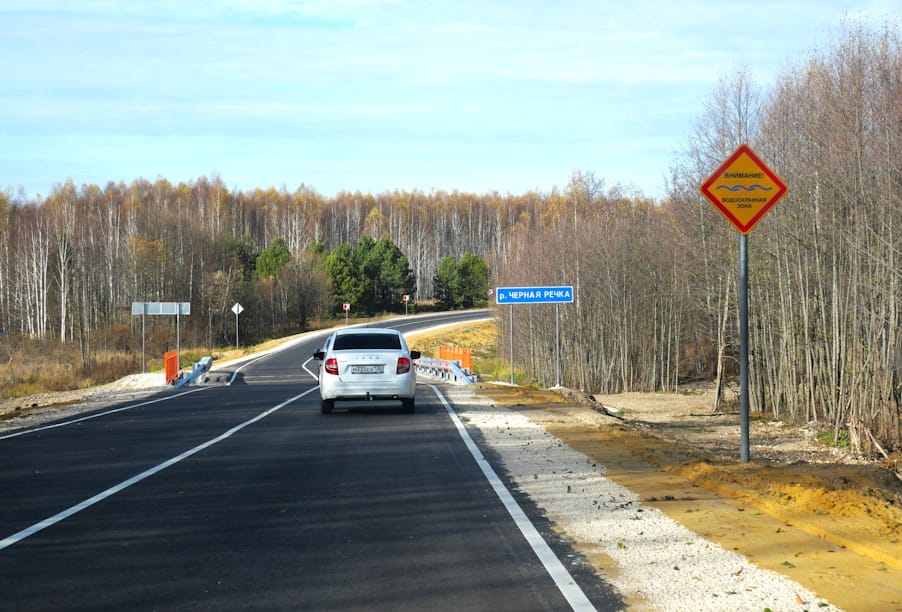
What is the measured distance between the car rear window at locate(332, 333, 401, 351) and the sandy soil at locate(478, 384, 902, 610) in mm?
4403

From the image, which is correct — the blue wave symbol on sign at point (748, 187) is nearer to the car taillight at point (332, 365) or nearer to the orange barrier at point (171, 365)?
the car taillight at point (332, 365)

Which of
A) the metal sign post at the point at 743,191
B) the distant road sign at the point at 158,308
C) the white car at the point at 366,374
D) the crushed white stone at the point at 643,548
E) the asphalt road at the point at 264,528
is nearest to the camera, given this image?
the crushed white stone at the point at 643,548

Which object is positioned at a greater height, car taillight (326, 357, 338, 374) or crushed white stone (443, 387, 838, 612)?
car taillight (326, 357, 338, 374)

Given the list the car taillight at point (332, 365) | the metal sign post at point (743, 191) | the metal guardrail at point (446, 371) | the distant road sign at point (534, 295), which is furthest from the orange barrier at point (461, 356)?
the metal sign post at point (743, 191)

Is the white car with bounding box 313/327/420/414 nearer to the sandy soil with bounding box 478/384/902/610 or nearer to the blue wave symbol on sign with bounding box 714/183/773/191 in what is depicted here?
the sandy soil with bounding box 478/384/902/610

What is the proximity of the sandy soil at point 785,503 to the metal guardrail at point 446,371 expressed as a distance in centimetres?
1896

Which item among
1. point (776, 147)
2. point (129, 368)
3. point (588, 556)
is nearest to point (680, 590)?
point (588, 556)

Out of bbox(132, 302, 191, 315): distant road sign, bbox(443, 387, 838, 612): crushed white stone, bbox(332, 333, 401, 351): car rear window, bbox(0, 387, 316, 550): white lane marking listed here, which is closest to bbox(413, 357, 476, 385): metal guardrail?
bbox(132, 302, 191, 315): distant road sign

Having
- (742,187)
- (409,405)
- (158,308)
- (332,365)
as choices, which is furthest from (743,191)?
(158,308)

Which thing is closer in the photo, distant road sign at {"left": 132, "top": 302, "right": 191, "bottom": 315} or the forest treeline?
the forest treeline

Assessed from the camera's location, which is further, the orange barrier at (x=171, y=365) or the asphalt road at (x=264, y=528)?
the orange barrier at (x=171, y=365)

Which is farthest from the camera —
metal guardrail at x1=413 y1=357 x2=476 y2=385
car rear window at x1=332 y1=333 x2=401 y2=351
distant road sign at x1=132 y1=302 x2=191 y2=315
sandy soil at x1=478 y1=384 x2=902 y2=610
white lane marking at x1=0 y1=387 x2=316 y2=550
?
distant road sign at x1=132 y1=302 x2=191 y2=315

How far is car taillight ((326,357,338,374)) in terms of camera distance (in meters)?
20.2

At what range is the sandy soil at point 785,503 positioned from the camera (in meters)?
6.61
